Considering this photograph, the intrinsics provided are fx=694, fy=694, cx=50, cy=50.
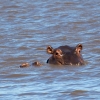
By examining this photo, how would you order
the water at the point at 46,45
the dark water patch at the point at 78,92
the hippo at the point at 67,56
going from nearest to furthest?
the dark water patch at the point at 78,92 → the water at the point at 46,45 → the hippo at the point at 67,56

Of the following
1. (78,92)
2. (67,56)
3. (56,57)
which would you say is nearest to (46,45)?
(56,57)

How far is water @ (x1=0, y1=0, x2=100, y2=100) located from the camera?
9070mm

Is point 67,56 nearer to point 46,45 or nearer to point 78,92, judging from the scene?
point 46,45

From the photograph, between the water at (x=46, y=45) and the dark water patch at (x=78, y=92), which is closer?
the dark water patch at (x=78, y=92)

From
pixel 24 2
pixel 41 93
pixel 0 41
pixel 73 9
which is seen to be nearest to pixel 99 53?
pixel 0 41

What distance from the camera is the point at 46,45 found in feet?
44.0

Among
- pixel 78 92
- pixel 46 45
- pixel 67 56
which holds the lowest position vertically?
pixel 78 92

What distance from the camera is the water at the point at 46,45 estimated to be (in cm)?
907

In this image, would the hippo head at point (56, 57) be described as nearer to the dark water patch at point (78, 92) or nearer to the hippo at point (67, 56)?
the hippo at point (67, 56)

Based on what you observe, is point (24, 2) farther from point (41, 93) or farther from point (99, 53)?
point (41, 93)

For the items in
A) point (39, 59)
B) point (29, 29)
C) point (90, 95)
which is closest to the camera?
point (90, 95)

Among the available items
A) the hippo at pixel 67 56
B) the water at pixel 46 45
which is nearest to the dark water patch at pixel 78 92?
the water at pixel 46 45

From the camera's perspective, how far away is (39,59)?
12172 mm

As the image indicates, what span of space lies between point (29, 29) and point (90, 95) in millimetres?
6654
